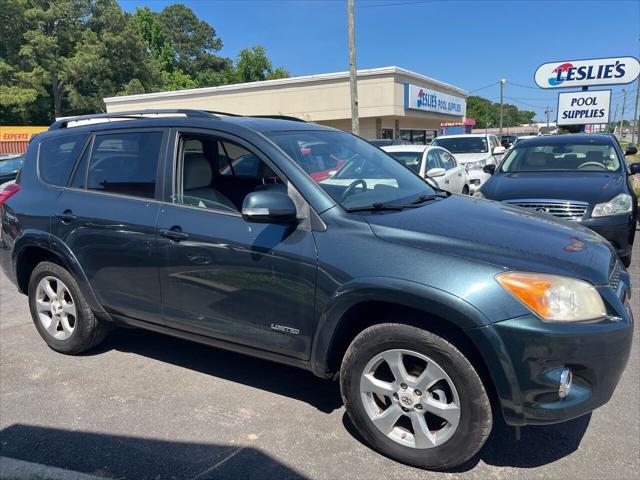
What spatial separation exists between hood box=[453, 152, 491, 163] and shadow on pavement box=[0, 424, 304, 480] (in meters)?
11.9

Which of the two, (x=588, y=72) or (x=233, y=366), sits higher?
(x=588, y=72)

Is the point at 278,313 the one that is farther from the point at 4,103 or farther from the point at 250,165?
the point at 4,103

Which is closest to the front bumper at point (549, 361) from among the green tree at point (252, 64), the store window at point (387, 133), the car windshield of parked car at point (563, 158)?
the car windshield of parked car at point (563, 158)

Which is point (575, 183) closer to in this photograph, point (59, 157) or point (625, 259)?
point (625, 259)

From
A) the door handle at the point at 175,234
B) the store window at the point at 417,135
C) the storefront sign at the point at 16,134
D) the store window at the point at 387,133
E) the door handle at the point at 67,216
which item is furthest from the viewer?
the storefront sign at the point at 16,134

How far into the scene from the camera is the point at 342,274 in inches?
105

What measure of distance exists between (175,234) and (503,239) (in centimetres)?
197

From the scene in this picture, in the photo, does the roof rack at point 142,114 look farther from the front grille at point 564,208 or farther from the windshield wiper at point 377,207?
the front grille at point 564,208

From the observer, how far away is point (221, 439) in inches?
117

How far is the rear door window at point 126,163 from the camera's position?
3492mm

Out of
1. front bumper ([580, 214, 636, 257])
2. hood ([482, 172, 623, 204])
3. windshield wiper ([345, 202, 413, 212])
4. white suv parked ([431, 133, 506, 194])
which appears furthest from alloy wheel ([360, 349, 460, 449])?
white suv parked ([431, 133, 506, 194])

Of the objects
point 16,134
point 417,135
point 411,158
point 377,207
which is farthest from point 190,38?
point 377,207

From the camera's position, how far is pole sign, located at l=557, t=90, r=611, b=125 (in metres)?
17.4

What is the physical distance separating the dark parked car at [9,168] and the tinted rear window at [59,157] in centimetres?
1005
